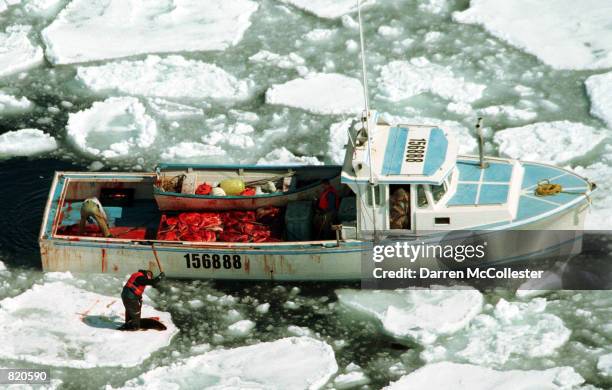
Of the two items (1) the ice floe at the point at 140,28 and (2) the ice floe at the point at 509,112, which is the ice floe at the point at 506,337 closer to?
(2) the ice floe at the point at 509,112

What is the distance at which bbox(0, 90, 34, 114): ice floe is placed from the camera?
19688 millimetres

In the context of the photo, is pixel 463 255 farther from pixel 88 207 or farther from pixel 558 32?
pixel 558 32

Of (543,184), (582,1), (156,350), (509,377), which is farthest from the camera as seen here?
(582,1)

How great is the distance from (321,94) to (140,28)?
4746mm

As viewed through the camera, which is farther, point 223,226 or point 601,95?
point 601,95

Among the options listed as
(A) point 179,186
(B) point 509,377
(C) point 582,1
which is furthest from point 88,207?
(C) point 582,1

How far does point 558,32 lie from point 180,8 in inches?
312

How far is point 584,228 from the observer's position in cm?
1552

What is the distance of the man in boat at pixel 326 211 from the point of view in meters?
15.2

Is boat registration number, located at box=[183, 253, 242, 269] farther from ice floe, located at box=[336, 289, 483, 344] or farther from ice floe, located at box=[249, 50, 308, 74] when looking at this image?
ice floe, located at box=[249, 50, 308, 74]

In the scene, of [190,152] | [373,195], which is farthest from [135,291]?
[190,152]

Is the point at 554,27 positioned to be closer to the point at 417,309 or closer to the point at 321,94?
the point at 321,94

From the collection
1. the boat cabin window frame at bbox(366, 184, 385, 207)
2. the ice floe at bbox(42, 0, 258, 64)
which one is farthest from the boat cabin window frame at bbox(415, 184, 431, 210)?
the ice floe at bbox(42, 0, 258, 64)

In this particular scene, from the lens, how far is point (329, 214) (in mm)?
15180
